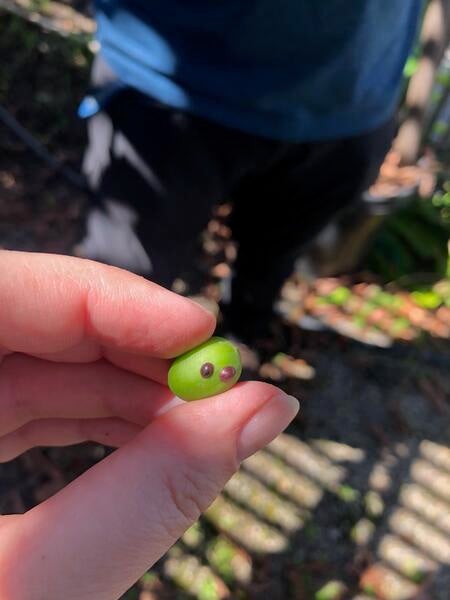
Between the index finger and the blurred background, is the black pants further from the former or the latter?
the blurred background

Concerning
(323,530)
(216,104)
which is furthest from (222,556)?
(216,104)

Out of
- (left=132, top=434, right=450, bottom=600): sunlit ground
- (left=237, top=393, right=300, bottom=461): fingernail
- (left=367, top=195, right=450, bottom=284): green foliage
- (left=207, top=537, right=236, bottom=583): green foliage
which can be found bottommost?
(left=207, top=537, right=236, bottom=583): green foliage

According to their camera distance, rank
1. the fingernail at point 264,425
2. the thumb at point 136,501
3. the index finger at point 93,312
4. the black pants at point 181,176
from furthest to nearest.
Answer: the black pants at point 181,176
the index finger at point 93,312
the fingernail at point 264,425
the thumb at point 136,501

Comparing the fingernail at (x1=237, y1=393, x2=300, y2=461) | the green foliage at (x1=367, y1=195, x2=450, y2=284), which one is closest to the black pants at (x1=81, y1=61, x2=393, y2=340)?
the fingernail at (x1=237, y1=393, x2=300, y2=461)

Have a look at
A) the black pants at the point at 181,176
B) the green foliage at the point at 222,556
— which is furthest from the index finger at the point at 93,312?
the green foliage at the point at 222,556

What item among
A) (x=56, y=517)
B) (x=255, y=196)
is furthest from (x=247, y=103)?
(x=56, y=517)

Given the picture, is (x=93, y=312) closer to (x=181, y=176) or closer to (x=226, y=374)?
(x=226, y=374)

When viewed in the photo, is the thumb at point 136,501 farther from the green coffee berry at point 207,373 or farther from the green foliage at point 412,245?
the green foliage at point 412,245
